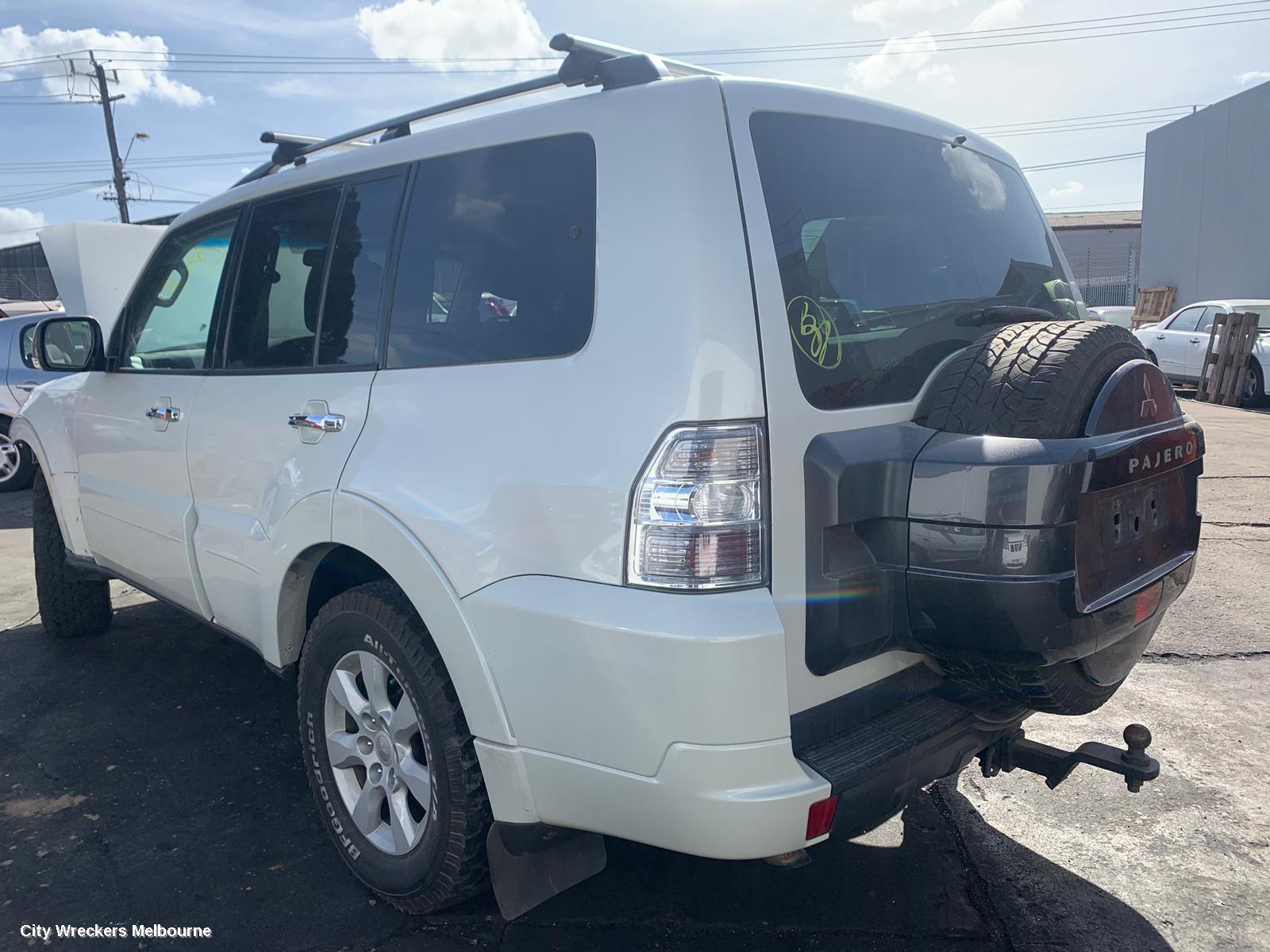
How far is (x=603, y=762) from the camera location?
200 cm

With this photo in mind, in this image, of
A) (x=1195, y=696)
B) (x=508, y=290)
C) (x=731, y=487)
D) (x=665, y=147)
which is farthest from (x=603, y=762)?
(x=1195, y=696)

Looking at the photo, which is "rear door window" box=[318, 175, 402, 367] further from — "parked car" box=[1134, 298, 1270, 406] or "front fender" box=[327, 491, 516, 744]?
"parked car" box=[1134, 298, 1270, 406]

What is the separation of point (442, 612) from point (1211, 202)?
26479mm

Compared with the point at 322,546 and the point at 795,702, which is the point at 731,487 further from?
the point at 322,546

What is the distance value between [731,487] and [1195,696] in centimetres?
317

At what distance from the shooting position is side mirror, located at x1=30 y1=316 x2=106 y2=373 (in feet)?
13.2

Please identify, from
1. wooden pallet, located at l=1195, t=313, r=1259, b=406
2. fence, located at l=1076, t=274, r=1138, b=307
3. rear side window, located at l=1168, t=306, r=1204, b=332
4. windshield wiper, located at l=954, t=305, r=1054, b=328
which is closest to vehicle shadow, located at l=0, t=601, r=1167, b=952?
windshield wiper, located at l=954, t=305, r=1054, b=328

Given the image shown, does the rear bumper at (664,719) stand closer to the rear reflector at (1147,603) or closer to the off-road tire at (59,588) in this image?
the rear reflector at (1147,603)

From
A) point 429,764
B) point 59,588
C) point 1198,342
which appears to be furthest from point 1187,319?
point 429,764

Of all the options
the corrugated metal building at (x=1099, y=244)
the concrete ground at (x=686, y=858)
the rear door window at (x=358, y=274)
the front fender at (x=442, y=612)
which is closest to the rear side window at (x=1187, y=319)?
the concrete ground at (x=686, y=858)

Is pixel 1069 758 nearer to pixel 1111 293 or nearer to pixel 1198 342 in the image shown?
pixel 1198 342

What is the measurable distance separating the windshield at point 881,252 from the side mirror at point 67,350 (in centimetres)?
314

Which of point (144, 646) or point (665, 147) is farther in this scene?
point (144, 646)

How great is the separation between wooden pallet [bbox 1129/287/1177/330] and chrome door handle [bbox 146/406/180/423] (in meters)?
25.8
